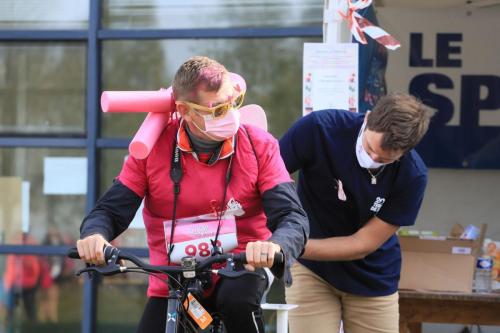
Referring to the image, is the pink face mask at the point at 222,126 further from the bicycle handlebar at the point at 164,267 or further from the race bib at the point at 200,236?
the bicycle handlebar at the point at 164,267

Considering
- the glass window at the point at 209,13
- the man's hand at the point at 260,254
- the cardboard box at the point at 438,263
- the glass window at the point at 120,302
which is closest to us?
the man's hand at the point at 260,254

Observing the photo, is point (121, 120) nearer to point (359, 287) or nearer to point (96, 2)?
point (96, 2)

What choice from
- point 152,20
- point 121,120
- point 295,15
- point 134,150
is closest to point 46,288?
point 121,120

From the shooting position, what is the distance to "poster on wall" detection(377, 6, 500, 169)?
7469 mm

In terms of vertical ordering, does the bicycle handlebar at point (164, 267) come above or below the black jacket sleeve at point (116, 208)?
below

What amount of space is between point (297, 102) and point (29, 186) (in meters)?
2.04

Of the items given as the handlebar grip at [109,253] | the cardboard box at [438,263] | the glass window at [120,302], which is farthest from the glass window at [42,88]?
the handlebar grip at [109,253]

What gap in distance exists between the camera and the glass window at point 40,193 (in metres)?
6.78

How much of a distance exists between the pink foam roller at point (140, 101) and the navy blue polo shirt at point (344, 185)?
2.69 ft

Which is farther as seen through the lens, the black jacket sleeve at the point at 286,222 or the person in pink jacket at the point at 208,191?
the person in pink jacket at the point at 208,191

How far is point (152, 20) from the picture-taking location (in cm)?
668

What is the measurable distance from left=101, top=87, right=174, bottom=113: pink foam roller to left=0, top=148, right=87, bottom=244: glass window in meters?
3.33

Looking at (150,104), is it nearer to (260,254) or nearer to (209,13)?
(260,254)

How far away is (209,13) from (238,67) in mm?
434
